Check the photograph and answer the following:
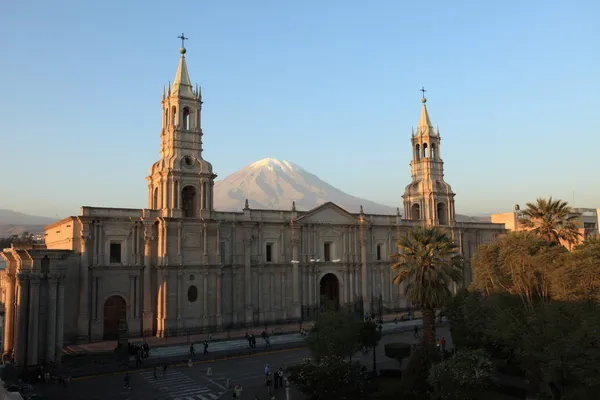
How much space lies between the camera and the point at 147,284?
44625 mm

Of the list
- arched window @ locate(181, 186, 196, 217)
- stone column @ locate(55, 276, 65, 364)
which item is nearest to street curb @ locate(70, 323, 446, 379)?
stone column @ locate(55, 276, 65, 364)

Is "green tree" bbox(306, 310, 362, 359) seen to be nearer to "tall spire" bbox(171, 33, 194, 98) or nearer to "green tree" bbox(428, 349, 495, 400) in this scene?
"green tree" bbox(428, 349, 495, 400)

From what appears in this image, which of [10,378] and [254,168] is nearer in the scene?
[10,378]

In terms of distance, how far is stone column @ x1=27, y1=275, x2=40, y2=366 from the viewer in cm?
3209

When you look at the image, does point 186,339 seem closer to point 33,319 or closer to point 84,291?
point 84,291

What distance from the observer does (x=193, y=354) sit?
36875mm

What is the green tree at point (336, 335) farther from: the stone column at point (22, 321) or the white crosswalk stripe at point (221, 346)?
the stone column at point (22, 321)

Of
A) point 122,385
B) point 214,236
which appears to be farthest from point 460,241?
point 122,385

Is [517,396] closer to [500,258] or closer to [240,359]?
[500,258]

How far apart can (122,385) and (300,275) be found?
84.4 ft

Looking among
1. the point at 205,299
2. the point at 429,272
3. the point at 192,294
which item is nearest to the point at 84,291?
the point at 192,294

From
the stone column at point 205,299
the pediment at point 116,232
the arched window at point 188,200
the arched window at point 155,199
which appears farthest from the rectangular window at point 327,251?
the pediment at point 116,232

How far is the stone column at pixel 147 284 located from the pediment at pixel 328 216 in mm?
15460

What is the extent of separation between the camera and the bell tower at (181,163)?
152ft
